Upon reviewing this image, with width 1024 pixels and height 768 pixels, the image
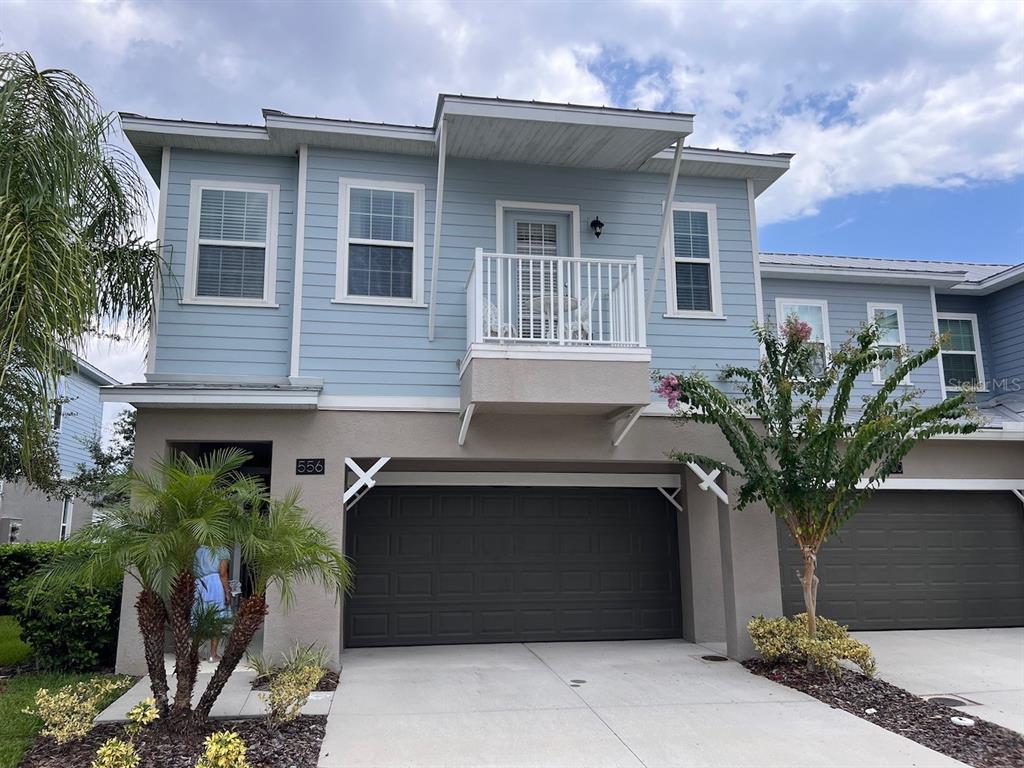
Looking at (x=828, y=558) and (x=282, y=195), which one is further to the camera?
(x=828, y=558)

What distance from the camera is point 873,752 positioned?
543cm

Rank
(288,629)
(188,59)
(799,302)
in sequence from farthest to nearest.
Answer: (799,302) → (188,59) → (288,629)

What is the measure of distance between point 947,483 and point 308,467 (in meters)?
8.72

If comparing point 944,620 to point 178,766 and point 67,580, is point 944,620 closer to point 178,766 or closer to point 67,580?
point 178,766

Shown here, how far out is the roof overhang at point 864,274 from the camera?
13047mm

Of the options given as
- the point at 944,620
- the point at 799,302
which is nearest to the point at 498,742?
the point at 944,620

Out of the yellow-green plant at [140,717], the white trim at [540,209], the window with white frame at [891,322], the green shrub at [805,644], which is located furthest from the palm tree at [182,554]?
the window with white frame at [891,322]

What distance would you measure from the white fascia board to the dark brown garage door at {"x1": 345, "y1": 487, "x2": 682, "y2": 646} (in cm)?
519

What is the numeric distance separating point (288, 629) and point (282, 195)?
16.1 feet

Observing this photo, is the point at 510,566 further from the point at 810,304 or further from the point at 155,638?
the point at 810,304

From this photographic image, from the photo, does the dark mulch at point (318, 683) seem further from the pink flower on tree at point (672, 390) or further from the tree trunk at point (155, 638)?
the pink flower on tree at point (672, 390)

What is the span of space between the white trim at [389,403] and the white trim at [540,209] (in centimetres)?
200

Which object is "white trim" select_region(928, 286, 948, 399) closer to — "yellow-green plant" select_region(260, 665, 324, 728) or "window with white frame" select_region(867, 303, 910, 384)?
"window with white frame" select_region(867, 303, 910, 384)

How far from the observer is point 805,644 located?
750cm
